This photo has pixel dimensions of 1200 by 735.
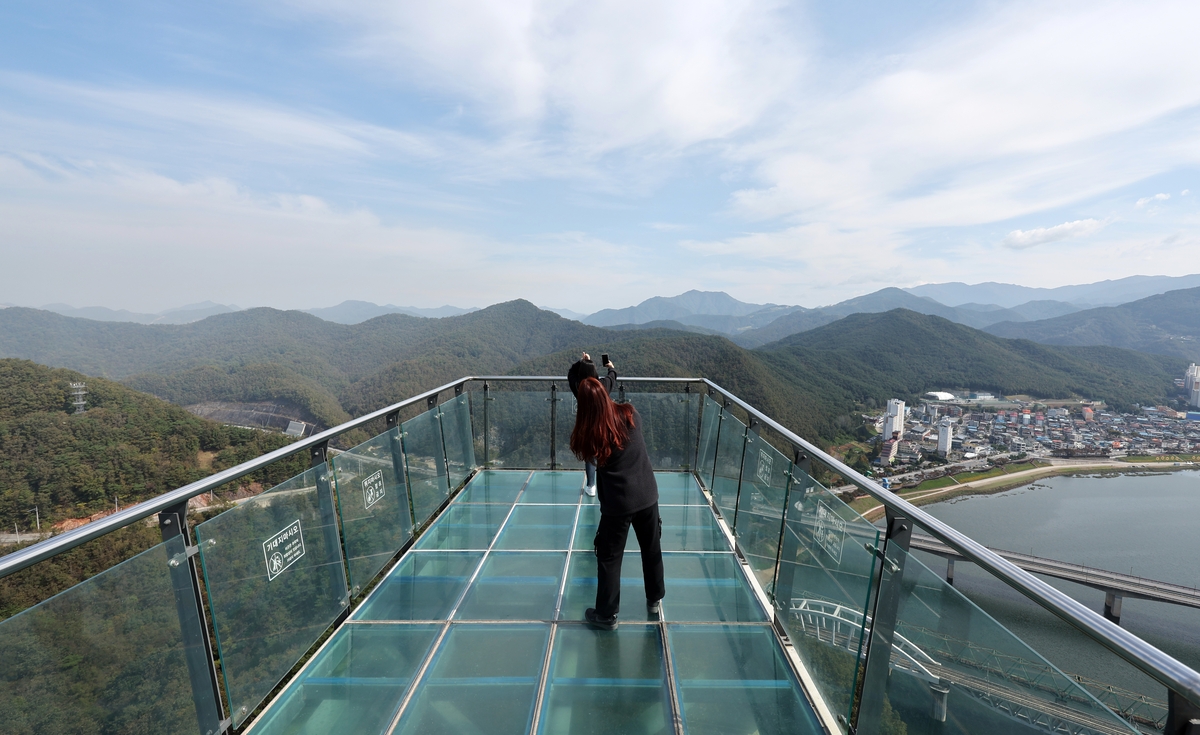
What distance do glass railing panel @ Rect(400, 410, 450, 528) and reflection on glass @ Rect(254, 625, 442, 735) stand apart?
1.20m

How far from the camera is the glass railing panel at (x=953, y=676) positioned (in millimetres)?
1224

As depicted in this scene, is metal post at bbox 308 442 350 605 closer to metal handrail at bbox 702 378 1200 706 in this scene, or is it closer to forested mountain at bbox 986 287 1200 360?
metal handrail at bbox 702 378 1200 706

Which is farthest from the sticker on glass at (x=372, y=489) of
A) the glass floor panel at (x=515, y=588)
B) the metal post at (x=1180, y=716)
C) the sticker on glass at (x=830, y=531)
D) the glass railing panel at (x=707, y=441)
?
the metal post at (x=1180, y=716)

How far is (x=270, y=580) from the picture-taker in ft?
7.63

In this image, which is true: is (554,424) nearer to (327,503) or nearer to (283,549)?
(327,503)

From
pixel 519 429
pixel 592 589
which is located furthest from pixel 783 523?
pixel 519 429

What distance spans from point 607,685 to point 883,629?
1.25 metres

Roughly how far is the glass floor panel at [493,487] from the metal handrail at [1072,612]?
3.50 m

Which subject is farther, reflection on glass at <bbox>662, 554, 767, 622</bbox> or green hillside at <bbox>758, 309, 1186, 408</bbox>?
green hillside at <bbox>758, 309, 1186, 408</bbox>

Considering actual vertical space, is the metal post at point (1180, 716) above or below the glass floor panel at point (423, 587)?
above

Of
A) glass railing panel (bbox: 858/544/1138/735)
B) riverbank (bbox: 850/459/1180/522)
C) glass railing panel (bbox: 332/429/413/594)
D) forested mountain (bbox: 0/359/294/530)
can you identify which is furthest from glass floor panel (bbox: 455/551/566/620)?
riverbank (bbox: 850/459/1180/522)

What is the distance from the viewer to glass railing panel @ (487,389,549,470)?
546 cm

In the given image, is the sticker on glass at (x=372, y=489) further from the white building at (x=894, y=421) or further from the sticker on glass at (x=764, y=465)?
the white building at (x=894, y=421)

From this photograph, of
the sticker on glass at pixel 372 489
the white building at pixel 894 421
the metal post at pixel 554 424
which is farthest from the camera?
the white building at pixel 894 421
